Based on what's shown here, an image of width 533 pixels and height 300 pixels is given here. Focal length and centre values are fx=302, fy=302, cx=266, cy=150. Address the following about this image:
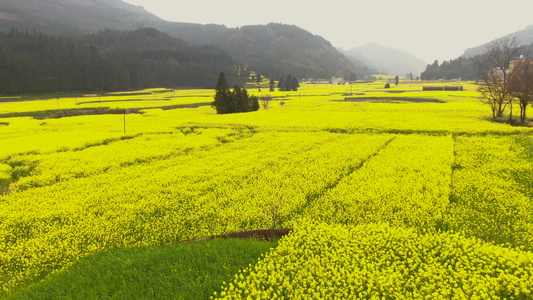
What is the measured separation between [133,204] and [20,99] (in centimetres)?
10079

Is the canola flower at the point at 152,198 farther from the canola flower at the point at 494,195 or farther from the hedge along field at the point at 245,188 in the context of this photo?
the canola flower at the point at 494,195

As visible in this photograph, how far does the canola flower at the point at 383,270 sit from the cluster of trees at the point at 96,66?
395 feet

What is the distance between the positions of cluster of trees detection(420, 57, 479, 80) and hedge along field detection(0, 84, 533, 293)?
538 ft

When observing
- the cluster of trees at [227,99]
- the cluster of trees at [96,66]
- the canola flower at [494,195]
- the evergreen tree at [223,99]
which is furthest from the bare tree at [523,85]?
the cluster of trees at [96,66]

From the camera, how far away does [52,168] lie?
22844mm

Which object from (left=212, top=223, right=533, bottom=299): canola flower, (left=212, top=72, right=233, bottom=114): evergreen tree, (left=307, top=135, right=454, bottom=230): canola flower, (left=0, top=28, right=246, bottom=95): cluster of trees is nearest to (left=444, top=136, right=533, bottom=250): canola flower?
(left=307, top=135, right=454, bottom=230): canola flower

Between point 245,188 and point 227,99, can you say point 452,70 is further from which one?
point 245,188

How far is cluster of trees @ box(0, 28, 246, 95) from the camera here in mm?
103188

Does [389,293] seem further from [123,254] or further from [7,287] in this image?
[7,287]

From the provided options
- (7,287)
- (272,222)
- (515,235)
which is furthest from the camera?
(272,222)

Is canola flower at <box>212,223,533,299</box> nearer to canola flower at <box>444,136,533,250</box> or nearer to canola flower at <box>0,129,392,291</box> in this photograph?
canola flower at <box>444,136,533,250</box>

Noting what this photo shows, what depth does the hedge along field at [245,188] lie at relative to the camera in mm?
13031

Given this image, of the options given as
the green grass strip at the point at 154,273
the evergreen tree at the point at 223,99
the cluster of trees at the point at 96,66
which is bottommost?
the green grass strip at the point at 154,273

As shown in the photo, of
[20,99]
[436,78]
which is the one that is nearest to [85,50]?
[20,99]
